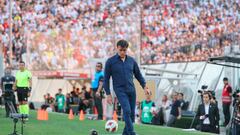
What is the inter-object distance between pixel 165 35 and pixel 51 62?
20.8 ft

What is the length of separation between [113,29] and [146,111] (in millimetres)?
10882

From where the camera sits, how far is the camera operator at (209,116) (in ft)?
59.3

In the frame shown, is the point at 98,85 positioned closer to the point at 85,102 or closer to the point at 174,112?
the point at 174,112

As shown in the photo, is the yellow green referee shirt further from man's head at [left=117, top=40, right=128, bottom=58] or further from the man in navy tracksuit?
man's head at [left=117, top=40, right=128, bottom=58]

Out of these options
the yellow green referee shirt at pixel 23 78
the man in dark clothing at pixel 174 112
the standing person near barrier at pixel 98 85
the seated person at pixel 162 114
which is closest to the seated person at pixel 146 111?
the seated person at pixel 162 114

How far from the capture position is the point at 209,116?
59.7 ft

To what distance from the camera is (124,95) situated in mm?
13289

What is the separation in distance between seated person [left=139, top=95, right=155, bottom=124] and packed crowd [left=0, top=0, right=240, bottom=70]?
205 inches

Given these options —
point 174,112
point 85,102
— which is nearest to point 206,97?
A: point 174,112

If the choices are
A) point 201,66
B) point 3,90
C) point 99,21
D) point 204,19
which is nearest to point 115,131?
point 3,90

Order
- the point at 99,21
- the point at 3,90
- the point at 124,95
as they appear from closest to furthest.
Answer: the point at 124,95 < the point at 3,90 < the point at 99,21

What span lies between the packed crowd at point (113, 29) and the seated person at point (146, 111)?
5.20 metres

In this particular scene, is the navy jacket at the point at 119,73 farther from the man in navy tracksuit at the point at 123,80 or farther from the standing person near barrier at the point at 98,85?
the standing person near barrier at the point at 98,85

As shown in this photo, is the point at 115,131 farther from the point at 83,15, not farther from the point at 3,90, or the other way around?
the point at 83,15
